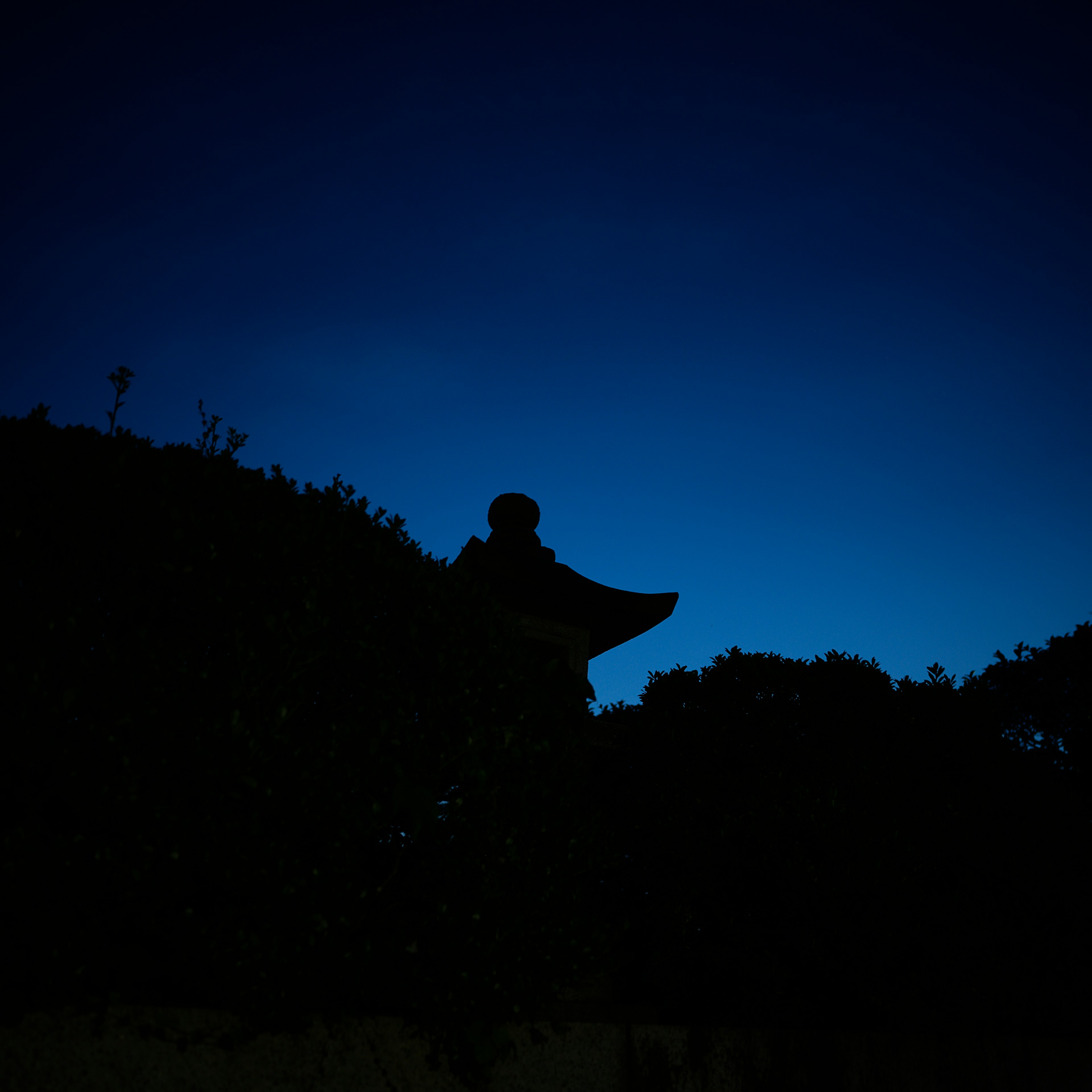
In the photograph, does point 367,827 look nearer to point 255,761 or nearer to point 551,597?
point 255,761

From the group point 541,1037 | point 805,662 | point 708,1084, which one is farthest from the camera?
point 805,662

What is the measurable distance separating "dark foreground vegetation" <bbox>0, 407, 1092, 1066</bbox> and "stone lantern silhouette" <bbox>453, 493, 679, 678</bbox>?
3.00 meters

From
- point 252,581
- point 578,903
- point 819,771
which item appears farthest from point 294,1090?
point 819,771

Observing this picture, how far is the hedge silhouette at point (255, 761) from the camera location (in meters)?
3.09

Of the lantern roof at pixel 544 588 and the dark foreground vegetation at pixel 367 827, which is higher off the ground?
the lantern roof at pixel 544 588

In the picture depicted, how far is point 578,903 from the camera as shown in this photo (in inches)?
161

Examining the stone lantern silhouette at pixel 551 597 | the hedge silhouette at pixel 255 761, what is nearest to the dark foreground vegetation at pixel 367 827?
the hedge silhouette at pixel 255 761

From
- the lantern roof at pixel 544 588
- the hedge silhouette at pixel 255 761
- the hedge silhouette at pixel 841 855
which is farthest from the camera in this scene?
the lantern roof at pixel 544 588

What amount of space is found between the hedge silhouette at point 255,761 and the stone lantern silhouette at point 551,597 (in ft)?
12.0

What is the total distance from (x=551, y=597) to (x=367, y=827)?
513cm

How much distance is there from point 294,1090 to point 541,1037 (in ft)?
4.29

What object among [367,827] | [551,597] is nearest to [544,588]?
[551,597]

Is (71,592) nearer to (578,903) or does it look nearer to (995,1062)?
(578,903)

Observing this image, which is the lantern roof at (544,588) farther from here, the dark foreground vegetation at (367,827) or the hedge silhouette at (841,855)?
the dark foreground vegetation at (367,827)
